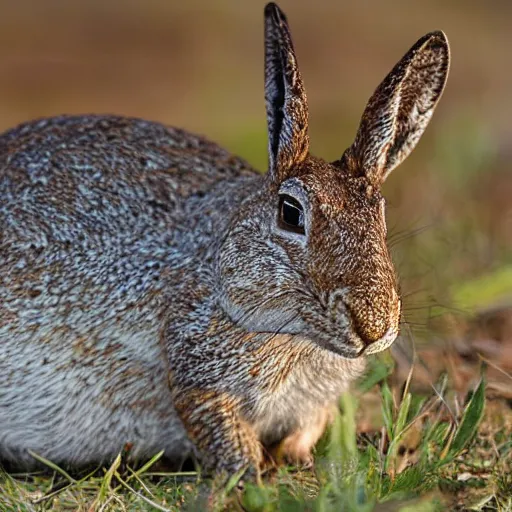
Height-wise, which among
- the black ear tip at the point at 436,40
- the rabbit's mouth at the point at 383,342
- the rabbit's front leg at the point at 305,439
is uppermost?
→ the black ear tip at the point at 436,40

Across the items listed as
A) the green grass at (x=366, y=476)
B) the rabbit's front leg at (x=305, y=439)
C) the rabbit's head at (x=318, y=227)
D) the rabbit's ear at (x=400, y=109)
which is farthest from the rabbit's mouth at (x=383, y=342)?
the rabbit's front leg at (x=305, y=439)

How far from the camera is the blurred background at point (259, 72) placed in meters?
9.77

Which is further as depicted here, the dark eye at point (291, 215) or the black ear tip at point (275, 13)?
the black ear tip at point (275, 13)

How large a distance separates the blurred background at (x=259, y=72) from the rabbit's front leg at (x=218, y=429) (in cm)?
390

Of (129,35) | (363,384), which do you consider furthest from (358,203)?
(129,35)

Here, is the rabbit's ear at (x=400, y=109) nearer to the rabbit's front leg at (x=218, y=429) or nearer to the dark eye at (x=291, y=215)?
the dark eye at (x=291, y=215)

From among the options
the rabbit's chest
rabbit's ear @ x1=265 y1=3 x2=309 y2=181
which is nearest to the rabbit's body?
the rabbit's chest

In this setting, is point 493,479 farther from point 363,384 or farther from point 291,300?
point 291,300

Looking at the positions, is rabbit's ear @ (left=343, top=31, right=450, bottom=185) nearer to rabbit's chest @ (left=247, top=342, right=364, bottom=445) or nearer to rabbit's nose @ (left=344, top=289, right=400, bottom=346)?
rabbit's nose @ (left=344, top=289, right=400, bottom=346)

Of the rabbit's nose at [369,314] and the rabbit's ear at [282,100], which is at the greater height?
the rabbit's ear at [282,100]

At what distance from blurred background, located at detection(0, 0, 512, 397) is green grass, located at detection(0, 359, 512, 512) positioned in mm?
3494

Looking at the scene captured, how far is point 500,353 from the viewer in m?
6.28

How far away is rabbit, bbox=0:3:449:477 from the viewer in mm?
4652

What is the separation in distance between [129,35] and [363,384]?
12342 millimetres
